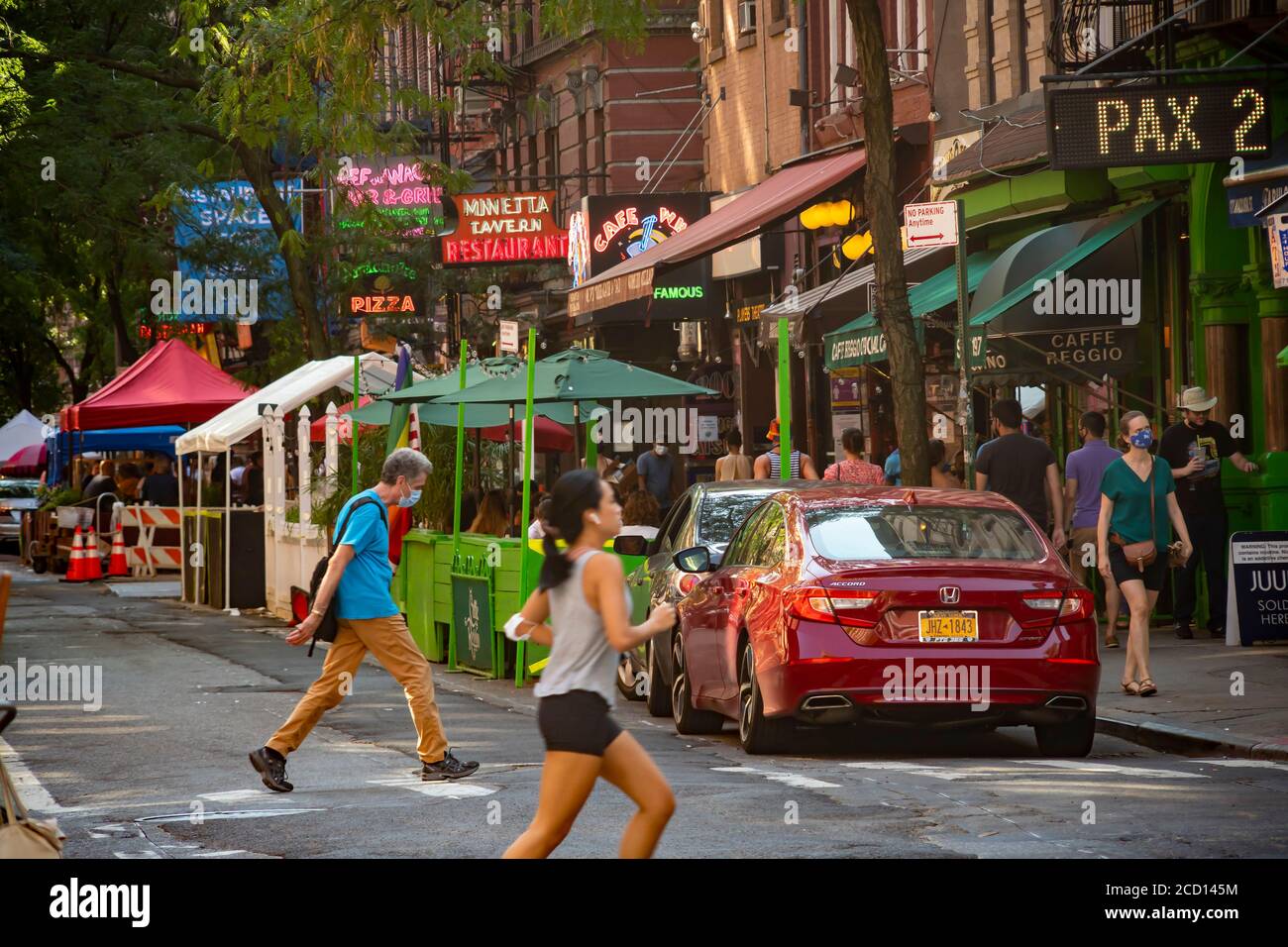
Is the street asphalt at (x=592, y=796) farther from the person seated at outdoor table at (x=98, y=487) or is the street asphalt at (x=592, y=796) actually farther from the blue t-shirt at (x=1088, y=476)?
the person seated at outdoor table at (x=98, y=487)

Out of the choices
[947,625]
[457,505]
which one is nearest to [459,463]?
[457,505]

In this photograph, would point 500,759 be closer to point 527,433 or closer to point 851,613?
point 851,613

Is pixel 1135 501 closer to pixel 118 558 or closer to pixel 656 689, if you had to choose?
pixel 656 689

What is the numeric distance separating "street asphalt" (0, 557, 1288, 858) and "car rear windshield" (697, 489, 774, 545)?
4.39ft

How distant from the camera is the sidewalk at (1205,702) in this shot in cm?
1341

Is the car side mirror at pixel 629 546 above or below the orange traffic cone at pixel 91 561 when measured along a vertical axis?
above

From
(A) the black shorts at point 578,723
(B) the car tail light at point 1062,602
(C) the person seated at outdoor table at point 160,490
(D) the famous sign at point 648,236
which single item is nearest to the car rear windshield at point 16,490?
(C) the person seated at outdoor table at point 160,490

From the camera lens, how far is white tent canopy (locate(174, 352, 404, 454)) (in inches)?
1100

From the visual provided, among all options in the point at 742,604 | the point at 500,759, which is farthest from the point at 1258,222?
the point at 500,759

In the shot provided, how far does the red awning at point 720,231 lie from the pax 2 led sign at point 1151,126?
5.64 metres

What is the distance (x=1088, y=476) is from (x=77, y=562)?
2172 centimetres

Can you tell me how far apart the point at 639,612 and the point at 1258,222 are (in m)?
5.85

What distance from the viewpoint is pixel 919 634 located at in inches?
495
